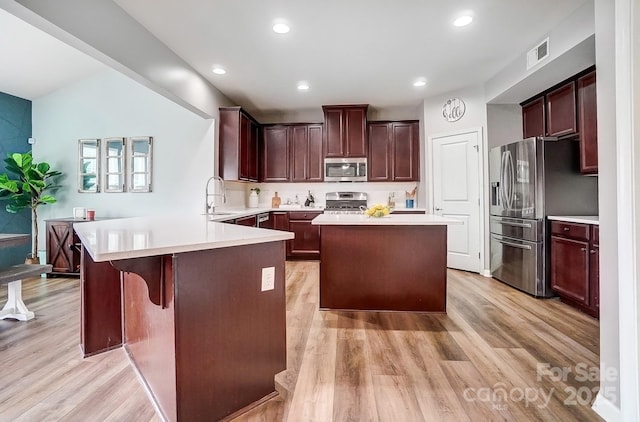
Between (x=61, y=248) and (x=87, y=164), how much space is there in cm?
134

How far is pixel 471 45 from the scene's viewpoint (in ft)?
10.5

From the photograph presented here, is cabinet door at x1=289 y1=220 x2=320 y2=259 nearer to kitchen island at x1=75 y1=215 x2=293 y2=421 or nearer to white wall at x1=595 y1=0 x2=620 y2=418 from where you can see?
kitchen island at x1=75 y1=215 x2=293 y2=421

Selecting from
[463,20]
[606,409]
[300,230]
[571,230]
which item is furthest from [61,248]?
[571,230]

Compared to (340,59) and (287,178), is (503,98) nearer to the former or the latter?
(340,59)

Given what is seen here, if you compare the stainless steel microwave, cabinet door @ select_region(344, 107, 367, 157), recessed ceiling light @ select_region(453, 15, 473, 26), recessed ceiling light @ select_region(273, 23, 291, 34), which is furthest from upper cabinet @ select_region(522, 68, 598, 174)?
recessed ceiling light @ select_region(273, 23, 291, 34)

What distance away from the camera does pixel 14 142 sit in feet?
14.9

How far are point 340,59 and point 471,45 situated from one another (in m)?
1.37

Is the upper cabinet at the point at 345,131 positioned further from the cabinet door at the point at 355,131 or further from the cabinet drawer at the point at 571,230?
the cabinet drawer at the point at 571,230

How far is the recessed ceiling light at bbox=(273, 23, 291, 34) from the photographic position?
110 inches

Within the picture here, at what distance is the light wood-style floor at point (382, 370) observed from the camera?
1.56 meters

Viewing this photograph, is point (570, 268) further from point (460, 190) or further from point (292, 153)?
point (292, 153)

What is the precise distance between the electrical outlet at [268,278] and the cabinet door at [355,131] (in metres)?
3.91

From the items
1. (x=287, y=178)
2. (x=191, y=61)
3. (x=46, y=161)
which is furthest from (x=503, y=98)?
(x=46, y=161)

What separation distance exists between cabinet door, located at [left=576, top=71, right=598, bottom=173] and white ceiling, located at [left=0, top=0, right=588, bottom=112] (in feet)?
2.21
